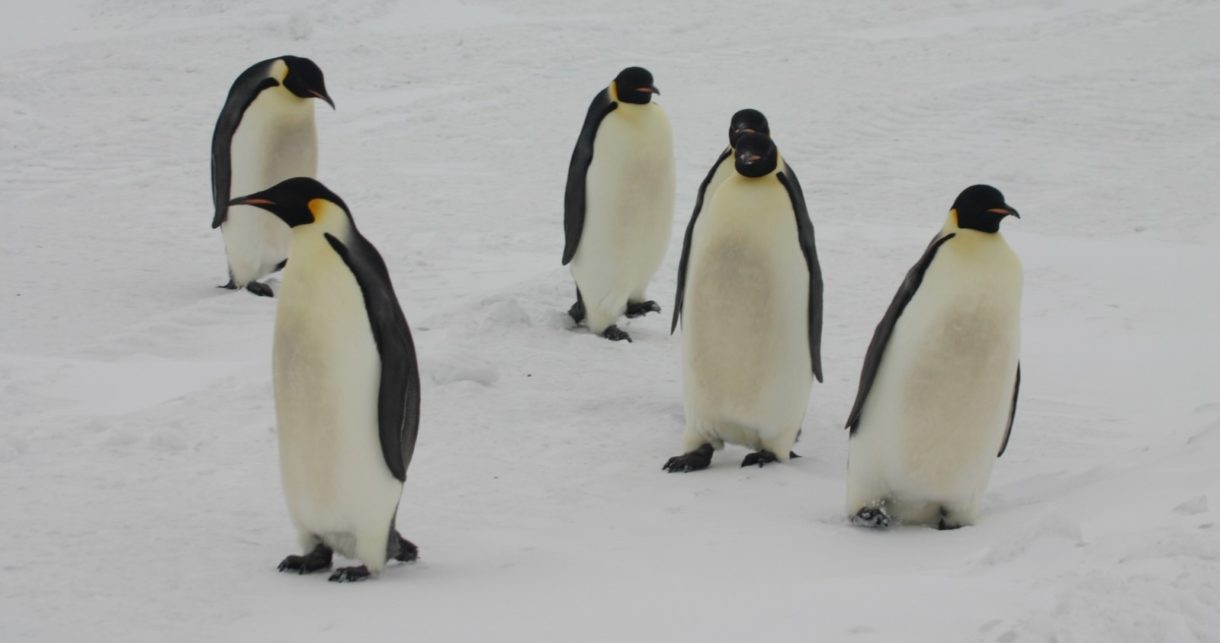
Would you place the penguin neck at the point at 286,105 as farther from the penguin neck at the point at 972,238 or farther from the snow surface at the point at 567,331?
the penguin neck at the point at 972,238

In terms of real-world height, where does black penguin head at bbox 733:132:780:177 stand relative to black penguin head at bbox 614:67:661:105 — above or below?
below

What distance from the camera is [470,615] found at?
3.48m

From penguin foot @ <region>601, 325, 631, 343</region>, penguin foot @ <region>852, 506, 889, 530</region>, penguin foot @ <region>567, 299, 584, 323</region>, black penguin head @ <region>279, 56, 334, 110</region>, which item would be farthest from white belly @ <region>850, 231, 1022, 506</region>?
black penguin head @ <region>279, 56, 334, 110</region>

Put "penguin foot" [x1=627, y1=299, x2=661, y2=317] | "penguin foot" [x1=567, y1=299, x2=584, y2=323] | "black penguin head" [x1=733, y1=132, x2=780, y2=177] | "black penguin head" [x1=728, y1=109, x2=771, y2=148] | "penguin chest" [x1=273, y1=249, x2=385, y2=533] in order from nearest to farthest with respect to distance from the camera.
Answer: "penguin chest" [x1=273, y1=249, x2=385, y2=533] → "black penguin head" [x1=733, y1=132, x2=780, y2=177] → "black penguin head" [x1=728, y1=109, x2=771, y2=148] → "penguin foot" [x1=567, y1=299, x2=584, y2=323] → "penguin foot" [x1=627, y1=299, x2=661, y2=317]

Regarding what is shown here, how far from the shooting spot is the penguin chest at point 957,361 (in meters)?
4.36

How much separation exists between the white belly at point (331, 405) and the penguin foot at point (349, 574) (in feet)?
0.12

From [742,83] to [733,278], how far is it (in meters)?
8.68

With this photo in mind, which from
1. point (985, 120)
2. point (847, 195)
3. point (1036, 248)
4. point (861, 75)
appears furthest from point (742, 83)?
point (1036, 248)

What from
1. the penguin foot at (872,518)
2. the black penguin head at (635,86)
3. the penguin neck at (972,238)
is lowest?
the penguin foot at (872,518)

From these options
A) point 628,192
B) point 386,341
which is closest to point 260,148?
point 628,192

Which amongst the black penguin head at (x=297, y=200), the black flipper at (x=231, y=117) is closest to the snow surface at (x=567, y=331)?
the black flipper at (x=231, y=117)

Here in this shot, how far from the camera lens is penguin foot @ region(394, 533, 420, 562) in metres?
4.05

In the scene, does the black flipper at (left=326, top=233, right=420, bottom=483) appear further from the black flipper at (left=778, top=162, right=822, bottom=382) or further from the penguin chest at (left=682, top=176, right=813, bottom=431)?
the black flipper at (left=778, top=162, right=822, bottom=382)

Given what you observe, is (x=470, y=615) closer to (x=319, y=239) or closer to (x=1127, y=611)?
(x=319, y=239)
